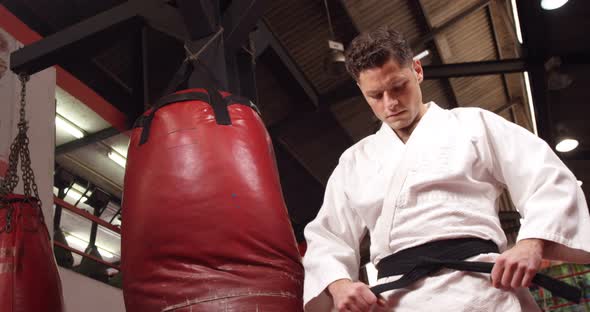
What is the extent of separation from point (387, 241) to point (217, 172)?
544mm

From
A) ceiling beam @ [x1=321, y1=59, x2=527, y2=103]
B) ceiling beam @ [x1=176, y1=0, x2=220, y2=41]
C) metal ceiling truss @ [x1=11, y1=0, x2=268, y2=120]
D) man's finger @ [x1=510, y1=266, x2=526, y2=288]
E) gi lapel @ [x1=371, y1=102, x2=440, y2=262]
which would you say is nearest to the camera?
man's finger @ [x1=510, y1=266, x2=526, y2=288]

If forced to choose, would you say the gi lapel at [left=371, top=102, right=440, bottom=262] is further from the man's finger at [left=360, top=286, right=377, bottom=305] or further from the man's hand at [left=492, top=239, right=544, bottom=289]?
the man's hand at [left=492, top=239, right=544, bottom=289]

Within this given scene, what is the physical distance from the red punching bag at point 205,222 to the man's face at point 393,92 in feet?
1.38

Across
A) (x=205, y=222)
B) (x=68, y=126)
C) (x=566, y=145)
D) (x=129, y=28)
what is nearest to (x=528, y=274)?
(x=205, y=222)

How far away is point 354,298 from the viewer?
57.6 inches

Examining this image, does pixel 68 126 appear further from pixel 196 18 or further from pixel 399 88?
pixel 399 88

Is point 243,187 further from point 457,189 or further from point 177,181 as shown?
point 457,189

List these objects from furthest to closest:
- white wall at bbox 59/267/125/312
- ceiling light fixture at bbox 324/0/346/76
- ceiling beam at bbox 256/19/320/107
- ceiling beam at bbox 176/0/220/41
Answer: ceiling beam at bbox 256/19/320/107
ceiling light fixture at bbox 324/0/346/76
white wall at bbox 59/267/125/312
ceiling beam at bbox 176/0/220/41

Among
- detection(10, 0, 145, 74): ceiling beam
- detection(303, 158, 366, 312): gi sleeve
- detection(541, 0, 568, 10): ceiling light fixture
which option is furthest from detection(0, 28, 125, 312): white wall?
detection(541, 0, 568, 10): ceiling light fixture

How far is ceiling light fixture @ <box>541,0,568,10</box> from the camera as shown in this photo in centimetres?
525

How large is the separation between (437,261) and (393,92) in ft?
1.65

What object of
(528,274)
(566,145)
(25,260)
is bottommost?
(528,274)

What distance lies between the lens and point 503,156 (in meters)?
1.60

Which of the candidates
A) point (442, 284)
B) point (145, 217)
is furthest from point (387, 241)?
point (145, 217)
